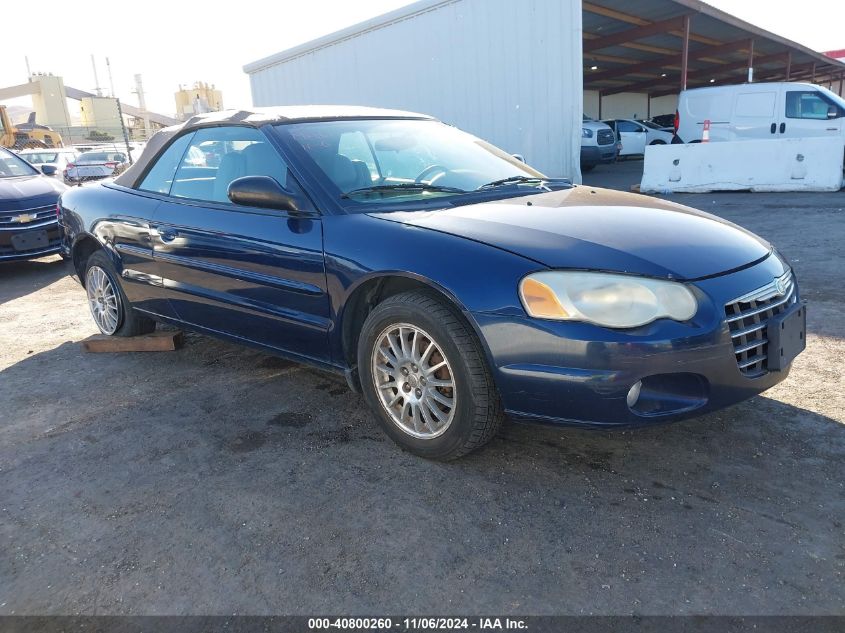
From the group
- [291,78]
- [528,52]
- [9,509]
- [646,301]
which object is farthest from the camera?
[291,78]

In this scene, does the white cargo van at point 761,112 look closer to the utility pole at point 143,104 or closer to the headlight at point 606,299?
the headlight at point 606,299

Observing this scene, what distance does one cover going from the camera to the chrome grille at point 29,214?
6797 mm

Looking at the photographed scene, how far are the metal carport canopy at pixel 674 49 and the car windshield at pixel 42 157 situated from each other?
12376mm

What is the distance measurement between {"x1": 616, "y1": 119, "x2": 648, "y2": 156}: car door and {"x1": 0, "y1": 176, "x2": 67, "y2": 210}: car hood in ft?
58.4

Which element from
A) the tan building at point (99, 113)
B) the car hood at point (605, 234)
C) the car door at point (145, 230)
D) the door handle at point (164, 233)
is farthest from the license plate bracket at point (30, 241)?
the tan building at point (99, 113)

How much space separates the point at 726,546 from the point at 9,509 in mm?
2562

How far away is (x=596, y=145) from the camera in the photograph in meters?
17.1

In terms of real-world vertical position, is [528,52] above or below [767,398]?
above

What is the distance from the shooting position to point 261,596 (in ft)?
6.21

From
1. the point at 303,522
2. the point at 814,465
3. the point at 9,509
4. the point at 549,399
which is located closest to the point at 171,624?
the point at 303,522

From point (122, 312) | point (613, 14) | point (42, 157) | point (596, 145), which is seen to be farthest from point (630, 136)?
point (122, 312)

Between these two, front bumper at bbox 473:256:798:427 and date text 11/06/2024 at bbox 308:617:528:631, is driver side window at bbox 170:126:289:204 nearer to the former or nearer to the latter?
front bumper at bbox 473:256:798:427

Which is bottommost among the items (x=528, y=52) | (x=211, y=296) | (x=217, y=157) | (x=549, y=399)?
(x=549, y=399)

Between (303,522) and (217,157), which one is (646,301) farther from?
(217,157)
